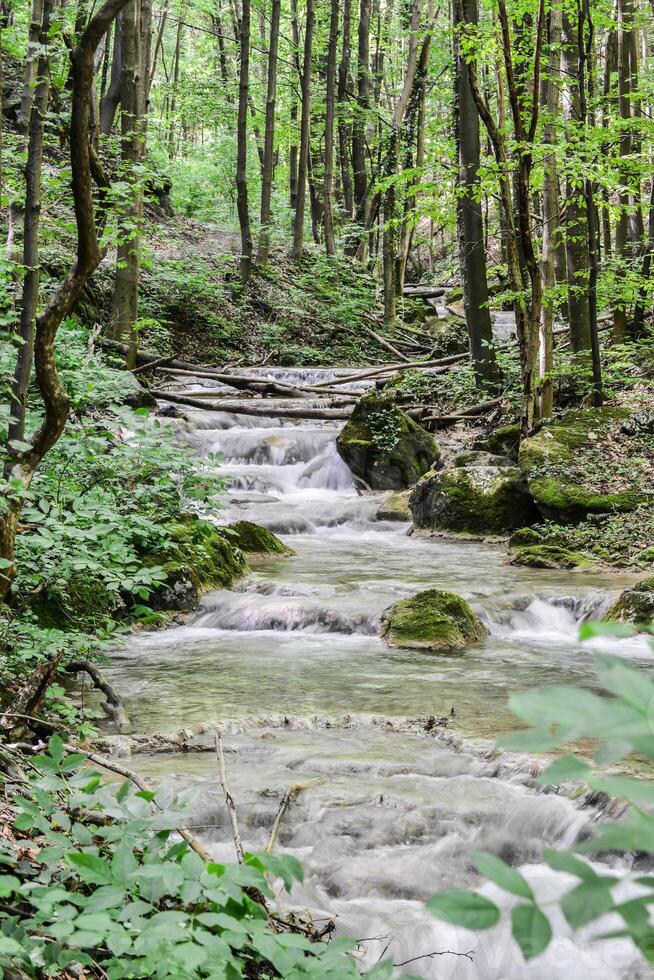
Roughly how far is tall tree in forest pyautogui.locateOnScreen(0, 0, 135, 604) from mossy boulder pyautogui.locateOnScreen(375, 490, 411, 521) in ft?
30.4

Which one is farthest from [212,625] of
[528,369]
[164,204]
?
[164,204]

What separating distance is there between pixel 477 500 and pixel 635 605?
15.9ft

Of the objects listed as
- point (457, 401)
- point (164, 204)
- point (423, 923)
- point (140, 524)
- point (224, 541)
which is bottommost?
point (423, 923)

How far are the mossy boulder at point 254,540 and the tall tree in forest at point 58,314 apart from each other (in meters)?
6.53

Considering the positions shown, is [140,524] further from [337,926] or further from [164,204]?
[164,204]

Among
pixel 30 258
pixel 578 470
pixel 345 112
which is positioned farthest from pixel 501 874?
pixel 345 112

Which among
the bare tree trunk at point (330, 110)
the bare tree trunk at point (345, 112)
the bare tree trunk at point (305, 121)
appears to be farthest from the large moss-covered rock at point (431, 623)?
the bare tree trunk at point (345, 112)

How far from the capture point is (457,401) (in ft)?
53.0

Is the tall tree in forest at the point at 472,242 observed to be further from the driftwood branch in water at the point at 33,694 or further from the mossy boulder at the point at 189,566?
the driftwood branch in water at the point at 33,694

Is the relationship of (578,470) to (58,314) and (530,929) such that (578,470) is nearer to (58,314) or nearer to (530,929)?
(58,314)

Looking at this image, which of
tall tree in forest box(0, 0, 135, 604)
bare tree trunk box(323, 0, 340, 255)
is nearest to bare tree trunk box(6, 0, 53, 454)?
tall tree in forest box(0, 0, 135, 604)

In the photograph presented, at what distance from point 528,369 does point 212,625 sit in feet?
21.1

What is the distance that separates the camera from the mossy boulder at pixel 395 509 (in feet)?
43.6

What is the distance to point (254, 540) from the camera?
1097 cm
